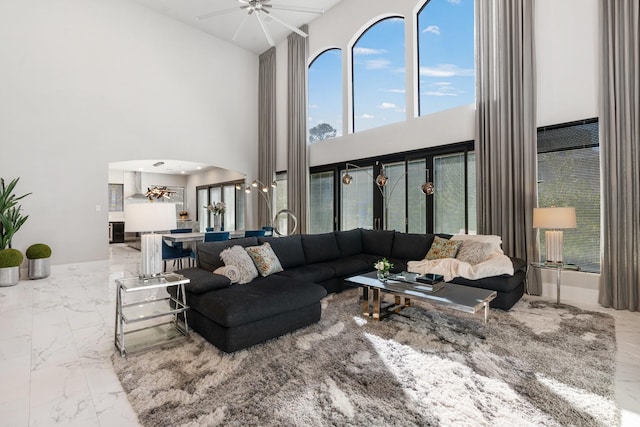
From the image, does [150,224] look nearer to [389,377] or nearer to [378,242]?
[389,377]

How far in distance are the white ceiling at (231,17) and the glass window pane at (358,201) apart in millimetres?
4030

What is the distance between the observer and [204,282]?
294 centimetres

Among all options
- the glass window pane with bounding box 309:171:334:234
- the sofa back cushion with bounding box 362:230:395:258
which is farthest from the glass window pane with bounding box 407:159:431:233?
the glass window pane with bounding box 309:171:334:234

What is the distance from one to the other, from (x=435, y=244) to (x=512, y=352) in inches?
83.0

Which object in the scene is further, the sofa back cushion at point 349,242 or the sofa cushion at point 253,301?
the sofa back cushion at point 349,242

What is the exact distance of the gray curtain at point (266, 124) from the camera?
9.09 m

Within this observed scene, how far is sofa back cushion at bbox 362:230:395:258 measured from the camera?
17.3 feet

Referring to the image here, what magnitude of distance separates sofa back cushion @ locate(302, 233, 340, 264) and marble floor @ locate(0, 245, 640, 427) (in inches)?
101

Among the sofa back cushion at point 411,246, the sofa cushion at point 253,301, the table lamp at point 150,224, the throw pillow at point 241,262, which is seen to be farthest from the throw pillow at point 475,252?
the table lamp at point 150,224

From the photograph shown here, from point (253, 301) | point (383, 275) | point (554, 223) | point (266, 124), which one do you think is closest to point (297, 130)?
point (266, 124)

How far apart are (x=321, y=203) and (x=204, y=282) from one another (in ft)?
17.0

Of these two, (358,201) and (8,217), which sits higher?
(358,201)

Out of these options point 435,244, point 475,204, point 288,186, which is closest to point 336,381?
point 435,244

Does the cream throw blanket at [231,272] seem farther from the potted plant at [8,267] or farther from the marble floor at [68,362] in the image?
the potted plant at [8,267]
